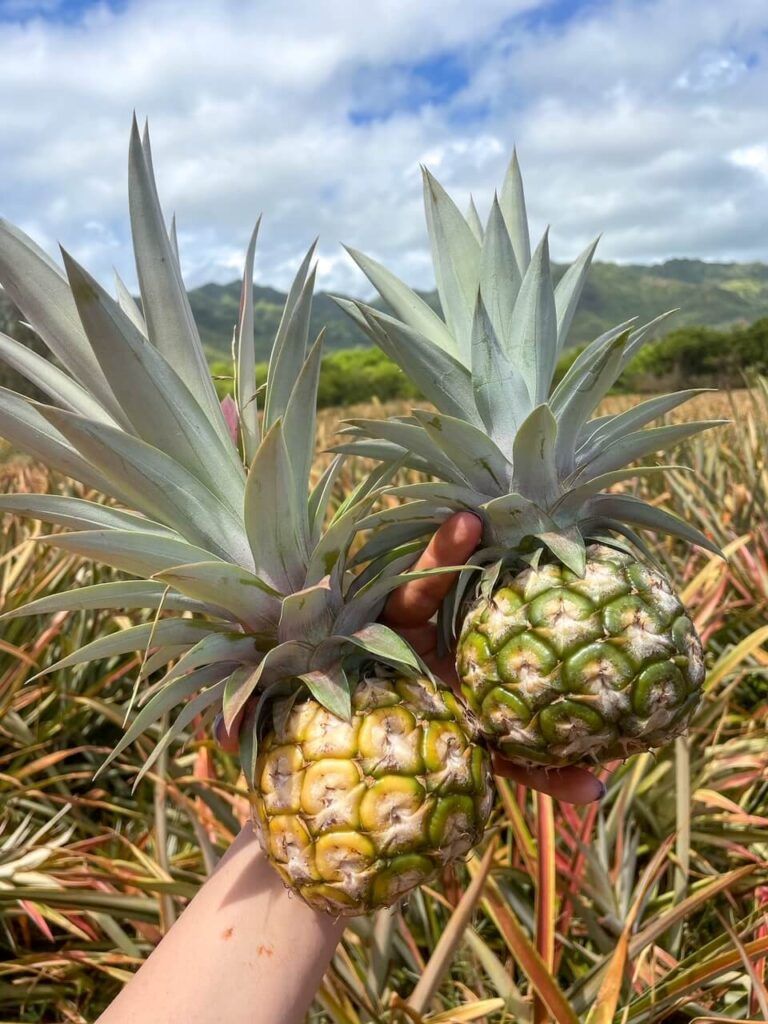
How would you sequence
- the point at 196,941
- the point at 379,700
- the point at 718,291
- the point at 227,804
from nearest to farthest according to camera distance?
the point at 379,700 < the point at 196,941 < the point at 227,804 < the point at 718,291

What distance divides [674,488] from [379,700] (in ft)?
8.58

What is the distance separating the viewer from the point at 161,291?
1.15m

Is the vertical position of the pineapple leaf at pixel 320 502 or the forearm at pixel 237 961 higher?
the pineapple leaf at pixel 320 502

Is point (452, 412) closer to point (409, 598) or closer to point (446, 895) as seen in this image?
point (409, 598)

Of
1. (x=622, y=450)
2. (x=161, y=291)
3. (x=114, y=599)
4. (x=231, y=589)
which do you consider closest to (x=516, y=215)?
(x=622, y=450)

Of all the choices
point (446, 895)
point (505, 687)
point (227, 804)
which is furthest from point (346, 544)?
point (227, 804)

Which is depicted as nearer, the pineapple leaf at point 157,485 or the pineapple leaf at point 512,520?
the pineapple leaf at point 157,485

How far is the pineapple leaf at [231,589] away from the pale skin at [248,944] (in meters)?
0.24

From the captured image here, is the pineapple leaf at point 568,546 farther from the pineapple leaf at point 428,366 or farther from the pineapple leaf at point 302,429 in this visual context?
the pineapple leaf at point 302,429

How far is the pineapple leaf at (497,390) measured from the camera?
1.28 meters

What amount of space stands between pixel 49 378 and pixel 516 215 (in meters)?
0.94

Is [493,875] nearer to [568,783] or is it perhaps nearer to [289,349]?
[568,783]

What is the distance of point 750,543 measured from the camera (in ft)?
10.6

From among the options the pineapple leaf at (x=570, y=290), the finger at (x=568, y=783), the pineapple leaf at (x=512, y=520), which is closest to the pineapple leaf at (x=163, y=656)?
the pineapple leaf at (x=512, y=520)
